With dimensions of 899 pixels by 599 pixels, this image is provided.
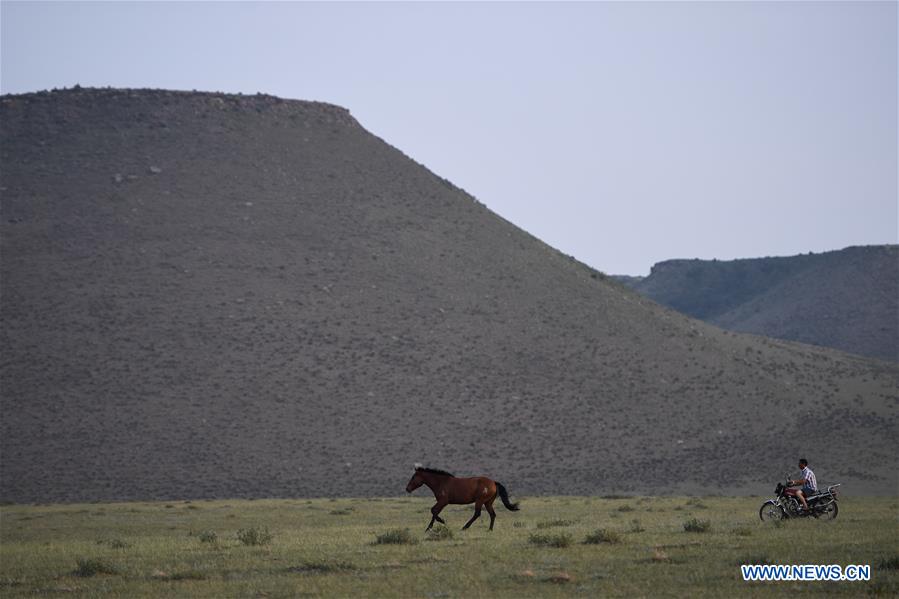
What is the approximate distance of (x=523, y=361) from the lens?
7219cm

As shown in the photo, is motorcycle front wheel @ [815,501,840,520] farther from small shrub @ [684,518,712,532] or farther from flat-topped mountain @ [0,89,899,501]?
flat-topped mountain @ [0,89,899,501]

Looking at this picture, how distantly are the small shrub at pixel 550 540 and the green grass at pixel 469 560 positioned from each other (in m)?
0.04

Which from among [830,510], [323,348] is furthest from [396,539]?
[323,348]

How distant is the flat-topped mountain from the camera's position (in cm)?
5981

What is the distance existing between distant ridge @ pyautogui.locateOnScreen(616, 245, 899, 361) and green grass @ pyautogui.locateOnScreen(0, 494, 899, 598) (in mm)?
94722

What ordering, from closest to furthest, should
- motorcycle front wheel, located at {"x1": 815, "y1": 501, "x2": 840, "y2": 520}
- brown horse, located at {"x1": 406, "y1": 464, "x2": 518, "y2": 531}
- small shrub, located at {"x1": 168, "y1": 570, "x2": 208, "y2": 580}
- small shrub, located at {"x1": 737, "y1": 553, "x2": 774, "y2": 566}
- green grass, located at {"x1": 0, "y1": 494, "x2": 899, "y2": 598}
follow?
green grass, located at {"x1": 0, "y1": 494, "x2": 899, "y2": 598}
small shrub, located at {"x1": 737, "y1": 553, "x2": 774, "y2": 566}
small shrub, located at {"x1": 168, "y1": 570, "x2": 208, "y2": 580}
brown horse, located at {"x1": 406, "y1": 464, "x2": 518, "y2": 531}
motorcycle front wheel, located at {"x1": 815, "y1": 501, "x2": 840, "y2": 520}

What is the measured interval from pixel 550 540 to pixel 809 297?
118 meters

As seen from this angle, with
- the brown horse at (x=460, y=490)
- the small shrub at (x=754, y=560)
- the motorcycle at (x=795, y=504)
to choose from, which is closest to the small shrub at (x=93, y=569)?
the brown horse at (x=460, y=490)

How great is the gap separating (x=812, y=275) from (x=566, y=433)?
275ft

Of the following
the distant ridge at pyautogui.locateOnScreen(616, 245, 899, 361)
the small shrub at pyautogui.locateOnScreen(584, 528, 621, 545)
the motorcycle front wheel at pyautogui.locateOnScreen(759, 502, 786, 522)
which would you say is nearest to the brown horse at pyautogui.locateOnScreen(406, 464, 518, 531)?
the small shrub at pyautogui.locateOnScreen(584, 528, 621, 545)

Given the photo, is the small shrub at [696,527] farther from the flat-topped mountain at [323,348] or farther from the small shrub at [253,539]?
the flat-topped mountain at [323,348]

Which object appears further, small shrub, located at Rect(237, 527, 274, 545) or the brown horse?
small shrub, located at Rect(237, 527, 274, 545)

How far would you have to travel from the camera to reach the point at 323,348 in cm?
7031

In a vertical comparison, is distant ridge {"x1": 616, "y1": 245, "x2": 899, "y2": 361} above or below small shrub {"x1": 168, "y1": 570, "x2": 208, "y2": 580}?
above
